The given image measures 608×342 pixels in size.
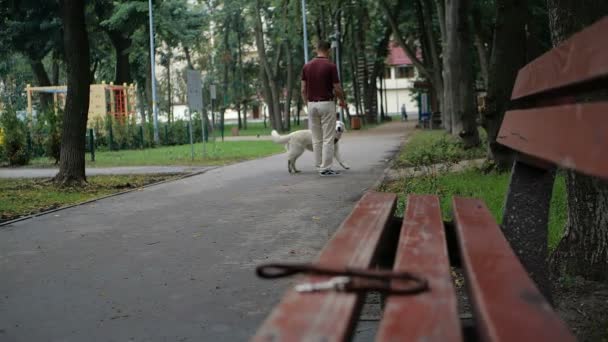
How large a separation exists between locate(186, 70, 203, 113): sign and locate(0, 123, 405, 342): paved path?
28.6 feet

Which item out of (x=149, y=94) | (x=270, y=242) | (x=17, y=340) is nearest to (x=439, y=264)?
(x=17, y=340)

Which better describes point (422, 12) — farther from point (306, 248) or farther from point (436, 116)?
point (306, 248)

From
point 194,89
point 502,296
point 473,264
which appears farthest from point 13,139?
point 502,296

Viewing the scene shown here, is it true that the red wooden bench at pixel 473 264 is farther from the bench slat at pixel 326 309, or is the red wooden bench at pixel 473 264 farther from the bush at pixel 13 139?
the bush at pixel 13 139

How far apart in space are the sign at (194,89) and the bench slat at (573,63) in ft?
57.7

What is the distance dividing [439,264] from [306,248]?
427 cm

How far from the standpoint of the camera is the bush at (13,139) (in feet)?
72.3

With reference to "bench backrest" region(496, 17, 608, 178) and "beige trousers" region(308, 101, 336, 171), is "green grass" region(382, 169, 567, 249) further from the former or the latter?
"bench backrest" region(496, 17, 608, 178)

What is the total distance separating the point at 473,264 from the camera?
7.95ft

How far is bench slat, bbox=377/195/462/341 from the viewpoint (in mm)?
1786

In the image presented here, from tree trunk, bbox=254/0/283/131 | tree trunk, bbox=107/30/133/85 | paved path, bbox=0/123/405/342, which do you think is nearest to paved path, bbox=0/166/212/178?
paved path, bbox=0/123/405/342

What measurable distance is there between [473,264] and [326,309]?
628mm

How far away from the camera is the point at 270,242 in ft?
23.3

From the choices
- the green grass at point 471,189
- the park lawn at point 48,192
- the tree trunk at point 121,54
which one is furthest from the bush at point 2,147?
the tree trunk at point 121,54
